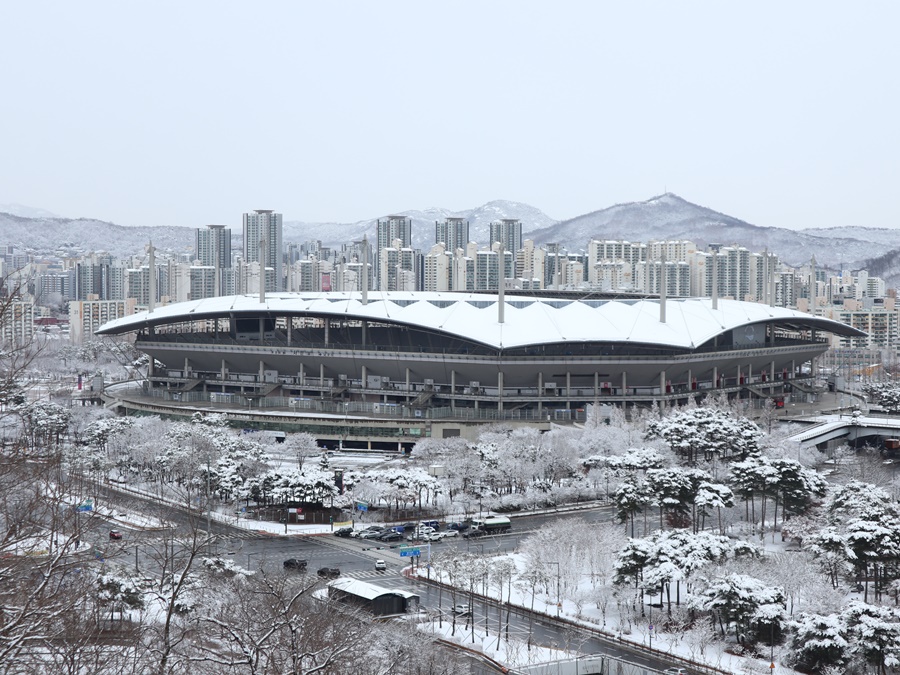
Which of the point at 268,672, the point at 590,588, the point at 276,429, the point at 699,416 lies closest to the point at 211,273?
the point at 276,429

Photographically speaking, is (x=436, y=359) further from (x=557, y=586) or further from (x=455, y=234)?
(x=455, y=234)

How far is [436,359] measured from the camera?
4978 centimetres

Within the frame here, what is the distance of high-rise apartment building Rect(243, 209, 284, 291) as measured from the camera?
150137 millimetres

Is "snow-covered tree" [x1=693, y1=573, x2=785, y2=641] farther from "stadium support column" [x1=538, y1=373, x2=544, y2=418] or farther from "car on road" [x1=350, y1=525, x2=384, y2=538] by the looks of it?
"stadium support column" [x1=538, y1=373, x2=544, y2=418]

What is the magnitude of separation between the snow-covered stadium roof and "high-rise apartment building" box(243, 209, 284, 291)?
8663 cm

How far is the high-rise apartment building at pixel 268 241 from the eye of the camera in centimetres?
15014

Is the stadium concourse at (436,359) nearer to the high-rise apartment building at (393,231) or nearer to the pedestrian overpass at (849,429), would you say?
the pedestrian overpass at (849,429)

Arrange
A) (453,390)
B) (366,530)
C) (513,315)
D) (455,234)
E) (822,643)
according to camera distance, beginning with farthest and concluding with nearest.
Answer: (455,234) < (513,315) < (453,390) < (366,530) < (822,643)

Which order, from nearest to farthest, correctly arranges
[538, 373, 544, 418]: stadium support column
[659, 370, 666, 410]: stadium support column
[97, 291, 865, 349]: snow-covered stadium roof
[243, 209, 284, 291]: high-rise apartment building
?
[538, 373, 544, 418]: stadium support column, [97, 291, 865, 349]: snow-covered stadium roof, [659, 370, 666, 410]: stadium support column, [243, 209, 284, 291]: high-rise apartment building

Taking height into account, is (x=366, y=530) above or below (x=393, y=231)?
below

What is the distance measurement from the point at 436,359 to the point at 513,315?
4.20 metres

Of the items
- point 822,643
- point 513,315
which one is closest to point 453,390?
point 513,315

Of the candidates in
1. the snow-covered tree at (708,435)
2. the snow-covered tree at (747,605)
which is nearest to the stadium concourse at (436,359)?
the snow-covered tree at (708,435)

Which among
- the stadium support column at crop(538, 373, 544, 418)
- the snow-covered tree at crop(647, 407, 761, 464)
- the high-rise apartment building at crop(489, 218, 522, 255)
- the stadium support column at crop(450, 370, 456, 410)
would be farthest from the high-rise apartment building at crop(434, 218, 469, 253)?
the snow-covered tree at crop(647, 407, 761, 464)
